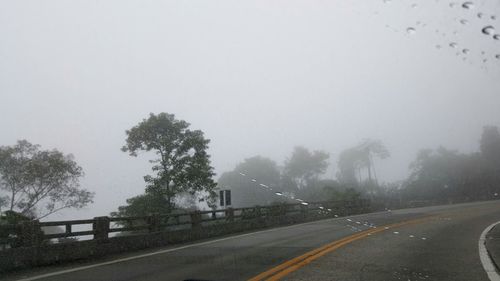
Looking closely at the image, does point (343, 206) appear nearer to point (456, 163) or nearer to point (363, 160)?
point (456, 163)

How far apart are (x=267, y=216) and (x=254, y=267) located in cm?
1637

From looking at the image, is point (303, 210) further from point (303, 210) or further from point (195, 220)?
point (195, 220)

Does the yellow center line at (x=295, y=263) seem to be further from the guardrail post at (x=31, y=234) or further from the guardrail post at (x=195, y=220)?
the guardrail post at (x=195, y=220)

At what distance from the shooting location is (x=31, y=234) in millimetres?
10961

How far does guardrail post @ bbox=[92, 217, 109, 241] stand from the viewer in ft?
42.9

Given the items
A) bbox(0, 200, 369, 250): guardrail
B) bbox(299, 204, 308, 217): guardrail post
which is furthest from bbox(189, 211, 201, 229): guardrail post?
bbox(299, 204, 308, 217): guardrail post

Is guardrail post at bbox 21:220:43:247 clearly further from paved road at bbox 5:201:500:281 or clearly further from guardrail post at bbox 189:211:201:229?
guardrail post at bbox 189:211:201:229

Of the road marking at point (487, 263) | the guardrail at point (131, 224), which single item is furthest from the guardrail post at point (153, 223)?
the road marking at point (487, 263)

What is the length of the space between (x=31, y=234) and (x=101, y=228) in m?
2.48

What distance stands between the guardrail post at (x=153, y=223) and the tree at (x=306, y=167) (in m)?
68.7

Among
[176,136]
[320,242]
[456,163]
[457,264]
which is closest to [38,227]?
→ [320,242]

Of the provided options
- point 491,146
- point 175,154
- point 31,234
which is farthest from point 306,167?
point 31,234

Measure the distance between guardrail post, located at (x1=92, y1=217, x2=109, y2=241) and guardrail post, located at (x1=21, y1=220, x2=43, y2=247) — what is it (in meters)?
2.03

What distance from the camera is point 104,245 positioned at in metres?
13.1
